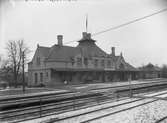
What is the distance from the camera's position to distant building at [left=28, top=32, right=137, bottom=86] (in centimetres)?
3095

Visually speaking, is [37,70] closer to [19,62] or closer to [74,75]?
[19,62]

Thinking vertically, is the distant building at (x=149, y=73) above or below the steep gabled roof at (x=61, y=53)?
below

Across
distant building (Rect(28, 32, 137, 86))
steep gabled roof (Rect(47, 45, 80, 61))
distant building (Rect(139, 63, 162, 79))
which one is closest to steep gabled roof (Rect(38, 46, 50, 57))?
distant building (Rect(28, 32, 137, 86))

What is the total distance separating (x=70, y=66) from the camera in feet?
112

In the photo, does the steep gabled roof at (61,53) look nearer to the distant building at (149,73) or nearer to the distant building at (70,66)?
the distant building at (70,66)

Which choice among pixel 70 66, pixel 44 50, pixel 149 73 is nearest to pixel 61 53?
pixel 70 66

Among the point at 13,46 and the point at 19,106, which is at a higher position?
the point at 13,46

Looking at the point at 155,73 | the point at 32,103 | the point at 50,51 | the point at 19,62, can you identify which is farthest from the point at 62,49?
the point at 155,73

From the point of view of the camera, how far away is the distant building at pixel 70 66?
1219 inches

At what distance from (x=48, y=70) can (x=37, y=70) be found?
159 inches

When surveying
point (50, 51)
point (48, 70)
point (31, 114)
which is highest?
point (50, 51)

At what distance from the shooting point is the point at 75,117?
8.89m

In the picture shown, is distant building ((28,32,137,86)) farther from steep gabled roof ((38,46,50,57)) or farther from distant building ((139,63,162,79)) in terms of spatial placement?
distant building ((139,63,162,79))

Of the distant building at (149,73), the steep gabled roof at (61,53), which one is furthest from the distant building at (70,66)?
the distant building at (149,73)
